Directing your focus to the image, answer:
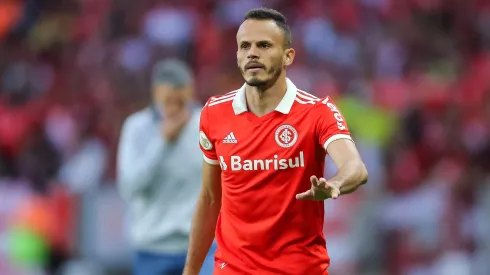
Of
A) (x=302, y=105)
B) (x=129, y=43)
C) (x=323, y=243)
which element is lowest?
(x=323, y=243)

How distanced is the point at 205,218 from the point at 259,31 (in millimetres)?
1007

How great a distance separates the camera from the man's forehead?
4672mm

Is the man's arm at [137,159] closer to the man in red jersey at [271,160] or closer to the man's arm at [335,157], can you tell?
the man in red jersey at [271,160]

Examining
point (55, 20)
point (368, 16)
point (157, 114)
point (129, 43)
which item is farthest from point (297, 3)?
point (157, 114)

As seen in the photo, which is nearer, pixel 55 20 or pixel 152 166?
pixel 152 166

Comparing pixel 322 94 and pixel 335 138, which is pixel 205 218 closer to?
pixel 335 138

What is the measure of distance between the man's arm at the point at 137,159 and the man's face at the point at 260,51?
8.96 ft

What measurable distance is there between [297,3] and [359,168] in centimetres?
946

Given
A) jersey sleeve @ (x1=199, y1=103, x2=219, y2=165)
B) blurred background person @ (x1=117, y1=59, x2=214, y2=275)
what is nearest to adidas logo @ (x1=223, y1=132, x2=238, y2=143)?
jersey sleeve @ (x1=199, y1=103, x2=219, y2=165)

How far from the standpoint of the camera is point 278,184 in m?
4.69

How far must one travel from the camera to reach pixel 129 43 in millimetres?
13461

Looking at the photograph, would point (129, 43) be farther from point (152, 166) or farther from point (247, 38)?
point (247, 38)

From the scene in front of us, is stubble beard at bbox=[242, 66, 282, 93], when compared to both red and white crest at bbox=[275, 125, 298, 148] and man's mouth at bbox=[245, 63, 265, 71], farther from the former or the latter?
red and white crest at bbox=[275, 125, 298, 148]

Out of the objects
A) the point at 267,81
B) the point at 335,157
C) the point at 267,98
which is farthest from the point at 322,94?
the point at 335,157
